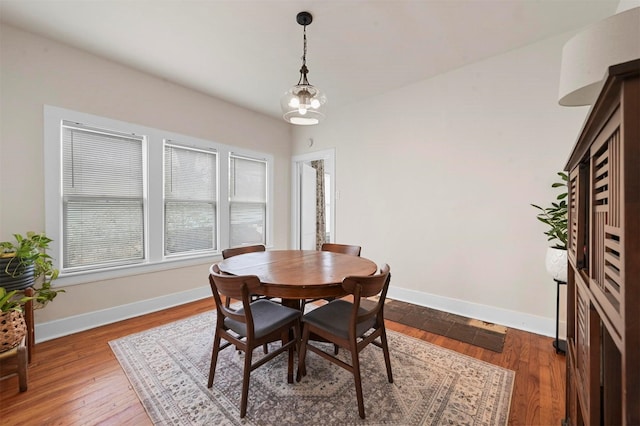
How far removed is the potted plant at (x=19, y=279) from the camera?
68.6 inches

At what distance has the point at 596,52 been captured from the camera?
887 millimetres

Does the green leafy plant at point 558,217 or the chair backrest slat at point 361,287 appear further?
the green leafy plant at point 558,217

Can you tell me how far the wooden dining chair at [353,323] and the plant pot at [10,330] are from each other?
75.8 inches

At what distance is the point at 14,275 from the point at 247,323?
2024 mm

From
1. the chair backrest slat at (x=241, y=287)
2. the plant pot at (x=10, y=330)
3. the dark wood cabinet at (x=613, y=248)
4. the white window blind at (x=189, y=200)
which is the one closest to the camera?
the dark wood cabinet at (x=613, y=248)

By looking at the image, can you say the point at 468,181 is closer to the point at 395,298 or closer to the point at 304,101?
the point at 395,298

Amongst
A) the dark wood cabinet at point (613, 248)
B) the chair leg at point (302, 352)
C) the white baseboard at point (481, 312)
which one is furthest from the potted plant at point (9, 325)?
the white baseboard at point (481, 312)

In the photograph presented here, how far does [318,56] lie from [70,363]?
3.49m

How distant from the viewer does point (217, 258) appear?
376 cm

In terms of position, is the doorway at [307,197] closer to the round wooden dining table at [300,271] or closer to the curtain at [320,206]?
the curtain at [320,206]

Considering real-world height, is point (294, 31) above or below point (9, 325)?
above

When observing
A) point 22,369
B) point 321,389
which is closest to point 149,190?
point 22,369

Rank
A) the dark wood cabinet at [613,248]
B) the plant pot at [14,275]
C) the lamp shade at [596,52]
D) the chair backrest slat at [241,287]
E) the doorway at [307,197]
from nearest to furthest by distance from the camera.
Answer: the dark wood cabinet at [613,248], the lamp shade at [596,52], the chair backrest slat at [241,287], the plant pot at [14,275], the doorway at [307,197]

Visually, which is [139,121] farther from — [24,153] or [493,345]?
[493,345]
